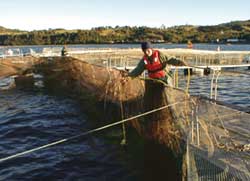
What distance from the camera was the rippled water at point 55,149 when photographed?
42.3 feet

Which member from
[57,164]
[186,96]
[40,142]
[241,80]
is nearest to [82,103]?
[40,142]

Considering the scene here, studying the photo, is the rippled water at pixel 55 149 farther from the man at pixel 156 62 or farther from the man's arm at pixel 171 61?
the man's arm at pixel 171 61

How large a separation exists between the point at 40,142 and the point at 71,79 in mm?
12715

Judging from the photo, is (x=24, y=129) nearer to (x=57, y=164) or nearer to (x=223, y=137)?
(x=57, y=164)

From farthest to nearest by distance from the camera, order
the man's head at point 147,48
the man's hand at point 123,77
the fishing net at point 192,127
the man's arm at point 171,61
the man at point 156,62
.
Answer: the man's hand at point 123,77 < the man at point 156,62 < the man's head at point 147,48 < the man's arm at point 171,61 < the fishing net at point 192,127

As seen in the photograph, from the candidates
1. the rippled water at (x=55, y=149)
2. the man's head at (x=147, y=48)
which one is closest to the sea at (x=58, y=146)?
the rippled water at (x=55, y=149)

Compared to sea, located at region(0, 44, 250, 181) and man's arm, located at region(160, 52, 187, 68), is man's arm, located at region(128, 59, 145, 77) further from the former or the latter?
sea, located at region(0, 44, 250, 181)

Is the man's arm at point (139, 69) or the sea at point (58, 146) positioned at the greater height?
the man's arm at point (139, 69)

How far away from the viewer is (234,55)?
52.9 metres

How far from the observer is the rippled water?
12891mm

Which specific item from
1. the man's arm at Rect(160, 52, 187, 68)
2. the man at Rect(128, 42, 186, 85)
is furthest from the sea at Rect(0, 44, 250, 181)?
the man at Rect(128, 42, 186, 85)

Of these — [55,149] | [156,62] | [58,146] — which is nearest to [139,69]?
[156,62]

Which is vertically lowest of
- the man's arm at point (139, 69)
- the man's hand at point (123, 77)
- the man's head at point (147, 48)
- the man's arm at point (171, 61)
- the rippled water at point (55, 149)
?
the rippled water at point (55, 149)

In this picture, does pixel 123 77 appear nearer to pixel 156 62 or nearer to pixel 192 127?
pixel 156 62
